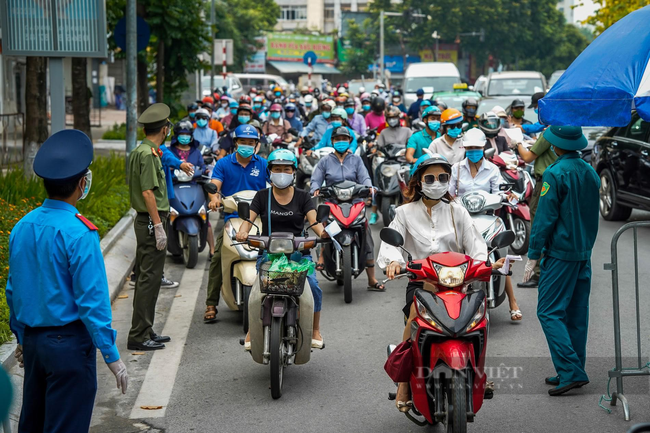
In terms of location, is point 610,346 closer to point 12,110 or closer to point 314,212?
point 314,212

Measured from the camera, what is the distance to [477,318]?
500cm

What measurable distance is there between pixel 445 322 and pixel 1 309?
4.04 metres

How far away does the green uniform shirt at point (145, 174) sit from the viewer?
7541 mm

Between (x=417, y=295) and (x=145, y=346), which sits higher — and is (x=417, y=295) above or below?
above

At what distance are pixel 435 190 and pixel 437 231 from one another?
27 centimetres

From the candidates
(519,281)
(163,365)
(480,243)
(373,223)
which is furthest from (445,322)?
(373,223)

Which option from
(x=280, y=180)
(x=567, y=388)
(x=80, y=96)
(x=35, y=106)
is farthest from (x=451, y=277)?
(x=80, y=96)

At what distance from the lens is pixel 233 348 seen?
24.9 ft

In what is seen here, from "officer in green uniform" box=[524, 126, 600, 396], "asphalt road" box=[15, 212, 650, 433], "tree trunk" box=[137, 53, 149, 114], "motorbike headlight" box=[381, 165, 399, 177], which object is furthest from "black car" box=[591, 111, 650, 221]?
"tree trunk" box=[137, 53, 149, 114]

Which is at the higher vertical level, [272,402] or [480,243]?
[480,243]

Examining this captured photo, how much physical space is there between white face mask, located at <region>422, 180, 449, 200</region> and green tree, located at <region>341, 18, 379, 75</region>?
262 ft

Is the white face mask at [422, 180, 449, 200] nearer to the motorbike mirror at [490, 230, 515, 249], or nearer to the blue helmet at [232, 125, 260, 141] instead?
the motorbike mirror at [490, 230, 515, 249]

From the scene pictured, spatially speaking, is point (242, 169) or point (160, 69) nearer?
point (242, 169)

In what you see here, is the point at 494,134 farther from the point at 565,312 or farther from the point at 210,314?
the point at 565,312
